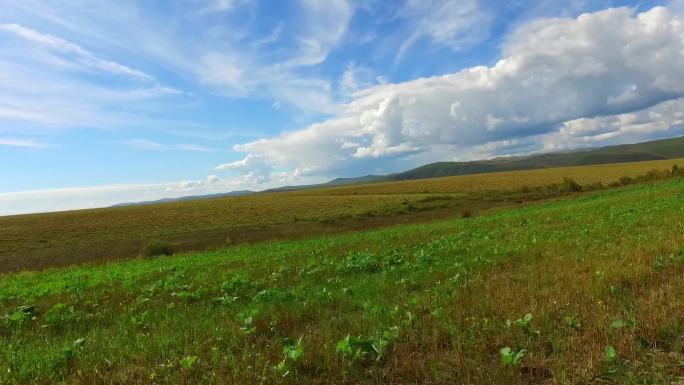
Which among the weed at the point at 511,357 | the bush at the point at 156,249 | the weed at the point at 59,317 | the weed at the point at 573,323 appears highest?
the weed at the point at 511,357

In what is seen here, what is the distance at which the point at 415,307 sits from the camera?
25.4 feet

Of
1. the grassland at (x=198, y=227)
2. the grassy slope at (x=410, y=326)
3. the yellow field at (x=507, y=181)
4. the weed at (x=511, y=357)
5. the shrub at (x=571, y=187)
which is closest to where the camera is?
the weed at (x=511, y=357)

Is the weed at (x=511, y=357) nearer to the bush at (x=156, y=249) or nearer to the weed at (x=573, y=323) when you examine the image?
the weed at (x=573, y=323)

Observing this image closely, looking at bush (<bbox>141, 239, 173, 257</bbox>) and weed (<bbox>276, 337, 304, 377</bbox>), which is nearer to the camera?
weed (<bbox>276, 337, 304, 377</bbox>)

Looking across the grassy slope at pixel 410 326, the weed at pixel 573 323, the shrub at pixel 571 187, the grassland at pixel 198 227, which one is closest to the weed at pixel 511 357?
the grassy slope at pixel 410 326

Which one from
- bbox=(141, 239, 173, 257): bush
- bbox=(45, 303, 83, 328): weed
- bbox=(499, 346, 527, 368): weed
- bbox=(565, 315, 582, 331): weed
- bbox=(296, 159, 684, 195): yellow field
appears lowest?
bbox=(296, 159, 684, 195): yellow field

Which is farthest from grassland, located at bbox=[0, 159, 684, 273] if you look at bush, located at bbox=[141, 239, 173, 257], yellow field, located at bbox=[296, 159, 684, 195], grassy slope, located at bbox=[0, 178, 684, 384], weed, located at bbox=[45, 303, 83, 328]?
grassy slope, located at bbox=[0, 178, 684, 384]

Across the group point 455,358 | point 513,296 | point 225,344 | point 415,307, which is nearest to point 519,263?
point 513,296

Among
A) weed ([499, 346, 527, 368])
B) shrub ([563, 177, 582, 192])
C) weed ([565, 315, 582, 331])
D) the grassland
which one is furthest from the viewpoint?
shrub ([563, 177, 582, 192])

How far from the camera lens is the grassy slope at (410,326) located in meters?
5.21

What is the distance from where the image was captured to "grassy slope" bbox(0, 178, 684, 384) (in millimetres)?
5211

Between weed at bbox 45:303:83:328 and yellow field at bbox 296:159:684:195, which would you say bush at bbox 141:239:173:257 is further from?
yellow field at bbox 296:159:684:195

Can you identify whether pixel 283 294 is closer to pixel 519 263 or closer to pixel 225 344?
pixel 225 344

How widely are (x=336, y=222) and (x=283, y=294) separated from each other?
167 feet
